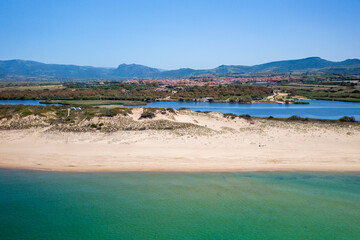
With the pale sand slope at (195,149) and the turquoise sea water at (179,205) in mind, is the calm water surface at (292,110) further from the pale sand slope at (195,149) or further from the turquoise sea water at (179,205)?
the turquoise sea water at (179,205)

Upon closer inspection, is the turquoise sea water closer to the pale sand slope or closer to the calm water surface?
the pale sand slope

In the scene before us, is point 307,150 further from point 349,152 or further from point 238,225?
point 238,225

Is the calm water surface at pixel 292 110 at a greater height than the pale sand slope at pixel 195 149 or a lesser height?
greater

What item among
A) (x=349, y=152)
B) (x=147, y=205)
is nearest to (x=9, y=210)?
(x=147, y=205)

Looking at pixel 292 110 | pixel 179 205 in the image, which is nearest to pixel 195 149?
pixel 179 205

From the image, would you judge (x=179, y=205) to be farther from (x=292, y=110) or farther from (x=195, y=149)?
(x=292, y=110)

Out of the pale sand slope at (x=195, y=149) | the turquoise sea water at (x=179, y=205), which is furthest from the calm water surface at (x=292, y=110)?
the turquoise sea water at (x=179, y=205)
